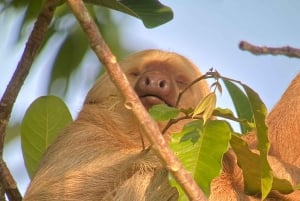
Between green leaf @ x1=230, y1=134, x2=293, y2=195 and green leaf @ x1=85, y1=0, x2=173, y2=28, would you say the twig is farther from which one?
green leaf @ x1=230, y1=134, x2=293, y2=195

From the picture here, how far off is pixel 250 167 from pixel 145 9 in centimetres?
141

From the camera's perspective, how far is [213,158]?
4039 mm

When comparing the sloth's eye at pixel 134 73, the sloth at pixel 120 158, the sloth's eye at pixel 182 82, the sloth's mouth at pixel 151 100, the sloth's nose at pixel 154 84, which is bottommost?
the sloth at pixel 120 158

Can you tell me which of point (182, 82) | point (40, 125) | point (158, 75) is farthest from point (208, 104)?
point (40, 125)

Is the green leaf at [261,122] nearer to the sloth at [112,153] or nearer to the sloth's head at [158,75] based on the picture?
the sloth at [112,153]

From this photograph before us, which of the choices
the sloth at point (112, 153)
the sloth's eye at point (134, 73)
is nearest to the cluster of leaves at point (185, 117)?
the sloth at point (112, 153)

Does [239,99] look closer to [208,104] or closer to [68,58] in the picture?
[208,104]

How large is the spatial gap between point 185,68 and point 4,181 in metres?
2.01

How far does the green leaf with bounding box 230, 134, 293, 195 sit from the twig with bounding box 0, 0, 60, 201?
152 centimetres

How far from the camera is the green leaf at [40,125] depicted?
6.08 m

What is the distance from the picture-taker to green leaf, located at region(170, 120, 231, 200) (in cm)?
402

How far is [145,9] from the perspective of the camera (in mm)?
5312

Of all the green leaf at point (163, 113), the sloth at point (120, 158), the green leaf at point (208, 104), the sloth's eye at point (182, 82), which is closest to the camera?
the green leaf at point (208, 104)

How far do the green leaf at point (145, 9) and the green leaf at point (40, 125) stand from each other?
1.06 meters
